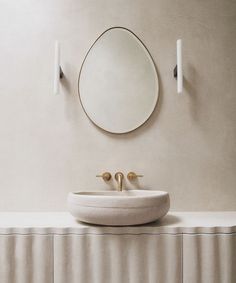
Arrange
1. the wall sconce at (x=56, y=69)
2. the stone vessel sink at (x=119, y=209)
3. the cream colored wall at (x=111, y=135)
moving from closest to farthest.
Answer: the stone vessel sink at (x=119, y=209), the wall sconce at (x=56, y=69), the cream colored wall at (x=111, y=135)

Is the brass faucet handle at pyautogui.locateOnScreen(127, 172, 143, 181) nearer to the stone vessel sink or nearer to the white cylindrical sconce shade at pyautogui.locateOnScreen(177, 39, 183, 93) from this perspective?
the stone vessel sink

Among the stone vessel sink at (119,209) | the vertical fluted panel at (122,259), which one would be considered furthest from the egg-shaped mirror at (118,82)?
the vertical fluted panel at (122,259)

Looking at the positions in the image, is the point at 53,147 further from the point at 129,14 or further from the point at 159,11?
the point at 159,11

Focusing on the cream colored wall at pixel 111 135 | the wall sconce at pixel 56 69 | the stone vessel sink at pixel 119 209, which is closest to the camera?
the stone vessel sink at pixel 119 209

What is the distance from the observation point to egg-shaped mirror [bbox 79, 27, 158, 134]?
1.64 metres

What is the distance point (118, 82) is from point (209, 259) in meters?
1.05

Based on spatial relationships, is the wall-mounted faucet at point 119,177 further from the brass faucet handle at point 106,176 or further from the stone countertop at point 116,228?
the stone countertop at point 116,228

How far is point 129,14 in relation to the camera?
167 cm

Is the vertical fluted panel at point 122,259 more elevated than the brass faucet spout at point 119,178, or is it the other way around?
the brass faucet spout at point 119,178

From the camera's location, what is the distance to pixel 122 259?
49.4 inches

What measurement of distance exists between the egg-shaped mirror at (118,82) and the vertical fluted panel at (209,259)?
0.71m

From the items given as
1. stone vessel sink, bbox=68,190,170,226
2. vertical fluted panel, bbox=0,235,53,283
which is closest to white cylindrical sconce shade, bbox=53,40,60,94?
stone vessel sink, bbox=68,190,170,226

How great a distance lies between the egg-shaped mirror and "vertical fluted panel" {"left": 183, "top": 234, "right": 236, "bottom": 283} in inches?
28.1

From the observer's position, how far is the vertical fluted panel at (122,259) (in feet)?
4.10
